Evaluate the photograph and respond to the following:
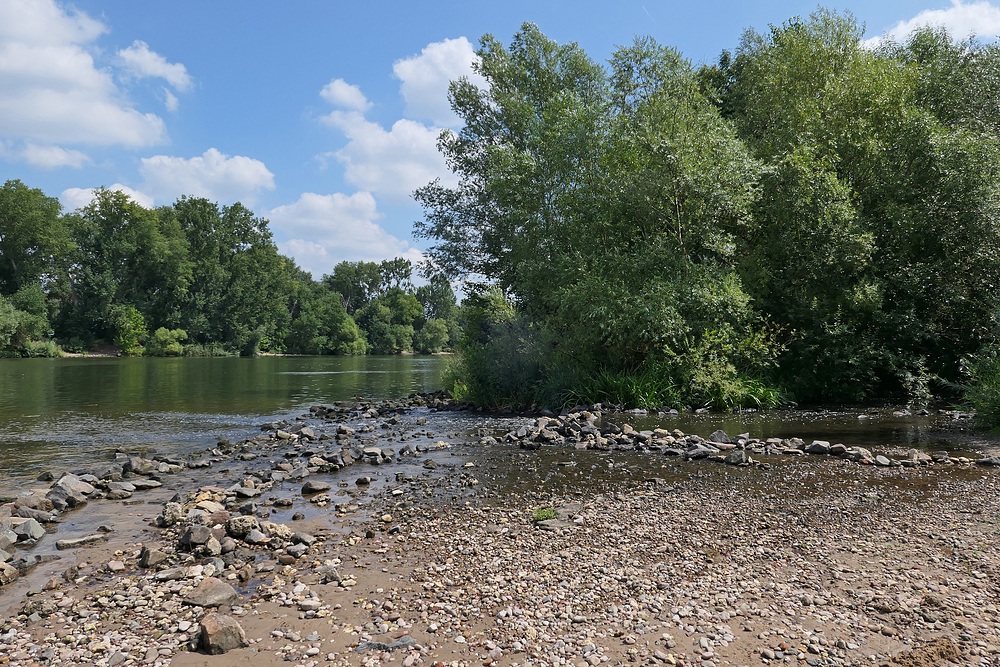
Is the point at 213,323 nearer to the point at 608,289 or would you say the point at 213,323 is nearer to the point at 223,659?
the point at 608,289

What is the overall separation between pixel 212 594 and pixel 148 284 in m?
107

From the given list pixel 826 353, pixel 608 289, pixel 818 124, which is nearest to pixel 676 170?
pixel 608 289

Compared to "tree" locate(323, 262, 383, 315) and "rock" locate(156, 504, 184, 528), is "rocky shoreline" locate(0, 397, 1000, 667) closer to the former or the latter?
"rock" locate(156, 504, 184, 528)

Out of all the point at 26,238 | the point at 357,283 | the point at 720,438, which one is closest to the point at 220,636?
the point at 720,438

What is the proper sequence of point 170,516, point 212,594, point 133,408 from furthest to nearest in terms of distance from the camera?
point 133,408, point 170,516, point 212,594

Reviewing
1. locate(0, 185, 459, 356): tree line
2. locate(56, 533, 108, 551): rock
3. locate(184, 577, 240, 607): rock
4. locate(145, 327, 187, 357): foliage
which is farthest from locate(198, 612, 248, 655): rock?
locate(145, 327, 187, 357): foliage

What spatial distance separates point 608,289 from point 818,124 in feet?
35.7

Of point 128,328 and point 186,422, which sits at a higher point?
point 128,328

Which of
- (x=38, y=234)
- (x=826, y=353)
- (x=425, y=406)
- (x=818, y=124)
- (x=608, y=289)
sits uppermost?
(x=38, y=234)

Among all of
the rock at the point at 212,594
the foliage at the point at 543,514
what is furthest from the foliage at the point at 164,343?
the rock at the point at 212,594

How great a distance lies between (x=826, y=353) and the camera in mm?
22234

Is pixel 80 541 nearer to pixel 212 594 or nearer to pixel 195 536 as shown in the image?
pixel 195 536

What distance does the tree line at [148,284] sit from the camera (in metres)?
88.1

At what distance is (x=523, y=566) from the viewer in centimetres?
689
